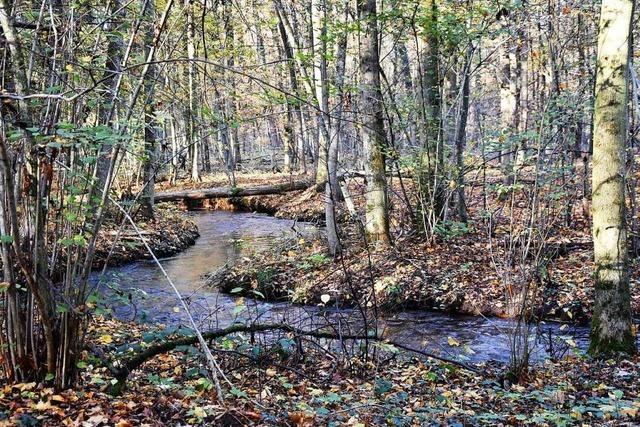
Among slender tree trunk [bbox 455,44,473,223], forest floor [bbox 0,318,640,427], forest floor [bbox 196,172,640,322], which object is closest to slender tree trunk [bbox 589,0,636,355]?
forest floor [bbox 0,318,640,427]

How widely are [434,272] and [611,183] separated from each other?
4573 mm

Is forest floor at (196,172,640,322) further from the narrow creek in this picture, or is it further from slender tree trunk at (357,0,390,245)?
slender tree trunk at (357,0,390,245)

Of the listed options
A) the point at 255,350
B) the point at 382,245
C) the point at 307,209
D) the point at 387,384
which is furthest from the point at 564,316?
the point at 307,209

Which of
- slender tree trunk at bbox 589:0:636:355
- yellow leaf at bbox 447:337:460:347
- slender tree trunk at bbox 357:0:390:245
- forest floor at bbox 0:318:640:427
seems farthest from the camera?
slender tree trunk at bbox 357:0:390:245

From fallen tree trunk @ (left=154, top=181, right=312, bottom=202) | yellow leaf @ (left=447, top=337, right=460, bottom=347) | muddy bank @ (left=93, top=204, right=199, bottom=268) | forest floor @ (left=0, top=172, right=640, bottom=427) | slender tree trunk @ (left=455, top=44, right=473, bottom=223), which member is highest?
slender tree trunk @ (left=455, top=44, right=473, bottom=223)

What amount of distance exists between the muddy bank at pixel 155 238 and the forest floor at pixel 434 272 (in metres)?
2.26

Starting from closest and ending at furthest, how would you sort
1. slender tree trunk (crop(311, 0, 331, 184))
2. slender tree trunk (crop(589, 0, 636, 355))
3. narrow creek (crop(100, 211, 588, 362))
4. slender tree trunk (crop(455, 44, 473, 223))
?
slender tree trunk (crop(589, 0, 636, 355)) → narrow creek (crop(100, 211, 588, 362)) → slender tree trunk (crop(311, 0, 331, 184)) → slender tree trunk (crop(455, 44, 473, 223))

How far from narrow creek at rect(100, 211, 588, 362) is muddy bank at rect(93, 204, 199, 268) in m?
0.31

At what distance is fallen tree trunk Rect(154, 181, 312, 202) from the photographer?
20.5 metres

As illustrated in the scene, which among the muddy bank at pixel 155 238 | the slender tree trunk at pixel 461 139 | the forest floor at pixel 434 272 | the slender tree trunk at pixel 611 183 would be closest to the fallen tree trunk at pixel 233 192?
the muddy bank at pixel 155 238

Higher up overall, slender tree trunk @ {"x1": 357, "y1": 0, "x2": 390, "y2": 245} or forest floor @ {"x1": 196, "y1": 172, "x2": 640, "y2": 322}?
slender tree trunk @ {"x1": 357, "y1": 0, "x2": 390, "y2": 245}

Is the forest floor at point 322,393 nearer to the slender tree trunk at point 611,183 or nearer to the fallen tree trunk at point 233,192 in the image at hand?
the slender tree trunk at point 611,183

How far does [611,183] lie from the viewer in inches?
226

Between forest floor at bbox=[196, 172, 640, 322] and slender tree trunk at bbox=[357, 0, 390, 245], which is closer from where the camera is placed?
forest floor at bbox=[196, 172, 640, 322]
